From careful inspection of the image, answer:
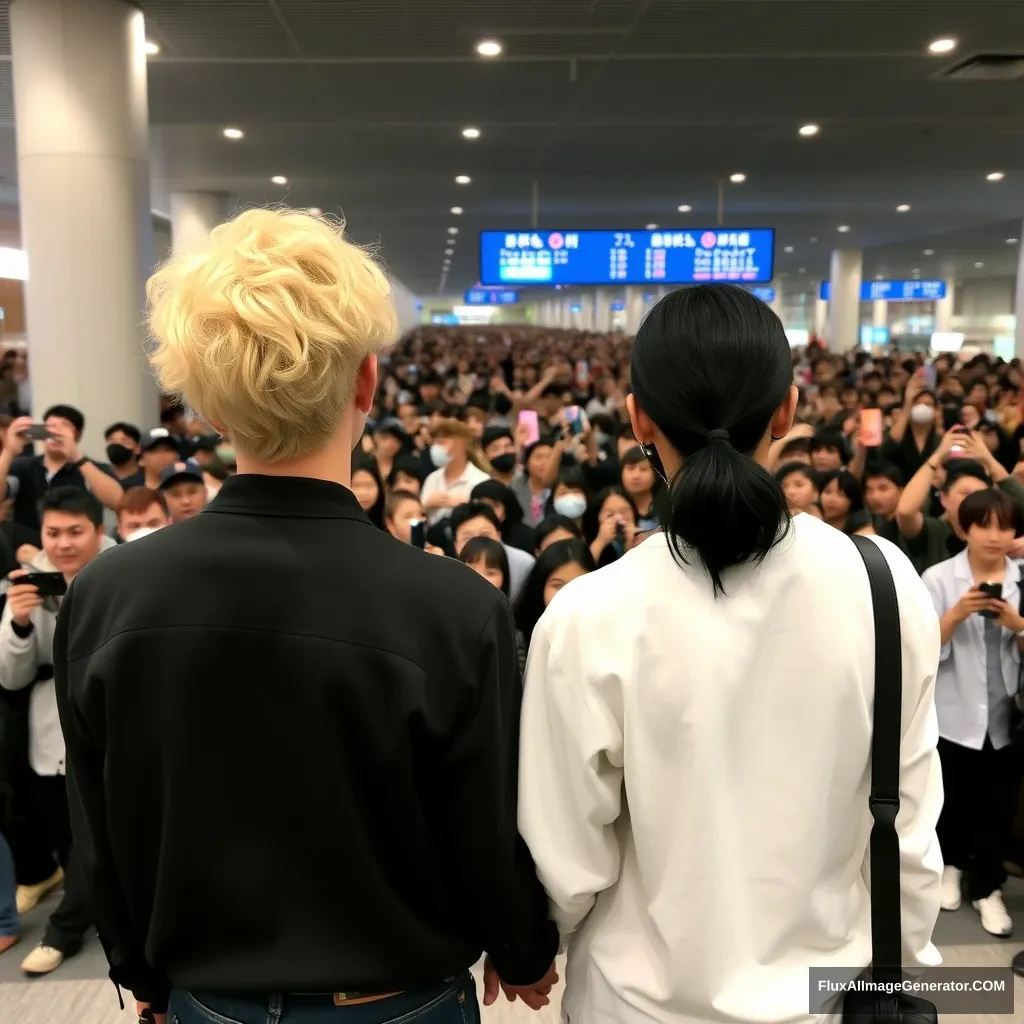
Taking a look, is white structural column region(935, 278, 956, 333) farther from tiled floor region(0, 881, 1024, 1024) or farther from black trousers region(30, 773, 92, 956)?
black trousers region(30, 773, 92, 956)

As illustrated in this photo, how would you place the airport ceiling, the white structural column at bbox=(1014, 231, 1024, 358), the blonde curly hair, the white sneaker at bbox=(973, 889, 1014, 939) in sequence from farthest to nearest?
the white structural column at bbox=(1014, 231, 1024, 358) → the airport ceiling → the white sneaker at bbox=(973, 889, 1014, 939) → the blonde curly hair

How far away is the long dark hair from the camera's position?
12.6ft

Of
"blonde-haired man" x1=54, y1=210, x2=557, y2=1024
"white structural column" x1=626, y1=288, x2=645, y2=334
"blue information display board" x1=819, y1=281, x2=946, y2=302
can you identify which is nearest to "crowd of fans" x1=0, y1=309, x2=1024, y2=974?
"blonde-haired man" x1=54, y1=210, x2=557, y2=1024

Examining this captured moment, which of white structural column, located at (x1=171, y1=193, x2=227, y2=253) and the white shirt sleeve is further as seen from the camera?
white structural column, located at (x1=171, y1=193, x2=227, y2=253)

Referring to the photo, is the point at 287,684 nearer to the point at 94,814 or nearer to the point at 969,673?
the point at 94,814

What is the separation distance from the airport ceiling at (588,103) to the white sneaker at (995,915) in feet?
18.1

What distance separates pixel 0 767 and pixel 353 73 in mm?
6511

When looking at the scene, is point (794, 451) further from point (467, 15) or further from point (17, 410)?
point (17, 410)

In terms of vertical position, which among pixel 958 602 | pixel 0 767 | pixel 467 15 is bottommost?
pixel 0 767

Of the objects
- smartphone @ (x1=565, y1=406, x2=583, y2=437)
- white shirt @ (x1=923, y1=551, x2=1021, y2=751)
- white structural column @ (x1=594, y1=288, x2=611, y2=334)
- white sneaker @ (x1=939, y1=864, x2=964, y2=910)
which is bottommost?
white sneaker @ (x1=939, y1=864, x2=964, y2=910)

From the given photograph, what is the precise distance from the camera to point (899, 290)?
35.4 metres

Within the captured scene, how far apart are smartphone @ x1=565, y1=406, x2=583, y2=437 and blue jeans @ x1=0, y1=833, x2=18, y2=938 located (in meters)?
5.11

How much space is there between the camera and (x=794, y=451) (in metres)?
5.74

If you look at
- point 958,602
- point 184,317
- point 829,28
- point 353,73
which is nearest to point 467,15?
point 353,73
